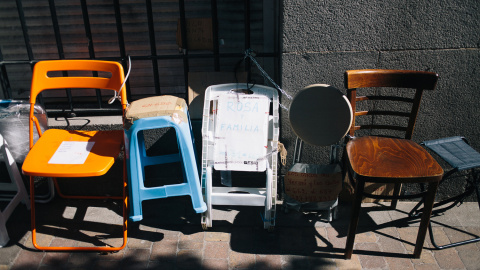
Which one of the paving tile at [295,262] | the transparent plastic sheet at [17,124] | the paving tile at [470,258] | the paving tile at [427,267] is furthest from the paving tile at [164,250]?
the paving tile at [470,258]

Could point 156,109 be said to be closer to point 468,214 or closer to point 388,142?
point 388,142

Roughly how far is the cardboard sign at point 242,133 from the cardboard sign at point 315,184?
433 millimetres

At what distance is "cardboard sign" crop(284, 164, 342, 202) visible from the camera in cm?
366

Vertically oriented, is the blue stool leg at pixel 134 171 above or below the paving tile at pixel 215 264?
above

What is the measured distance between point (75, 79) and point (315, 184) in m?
2.32

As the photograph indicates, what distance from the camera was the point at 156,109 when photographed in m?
3.23

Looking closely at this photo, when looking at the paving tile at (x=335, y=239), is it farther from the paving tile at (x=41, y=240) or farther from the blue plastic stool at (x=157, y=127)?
the paving tile at (x=41, y=240)

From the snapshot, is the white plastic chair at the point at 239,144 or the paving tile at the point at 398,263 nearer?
the paving tile at the point at 398,263

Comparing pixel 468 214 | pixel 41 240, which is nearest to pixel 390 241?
pixel 468 214

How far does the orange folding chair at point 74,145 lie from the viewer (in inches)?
125

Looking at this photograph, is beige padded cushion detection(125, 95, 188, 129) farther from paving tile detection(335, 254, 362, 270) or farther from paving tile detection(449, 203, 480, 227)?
paving tile detection(449, 203, 480, 227)

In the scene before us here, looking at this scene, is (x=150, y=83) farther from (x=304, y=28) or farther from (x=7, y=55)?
(x=304, y=28)

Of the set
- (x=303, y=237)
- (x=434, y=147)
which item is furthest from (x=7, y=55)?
(x=434, y=147)

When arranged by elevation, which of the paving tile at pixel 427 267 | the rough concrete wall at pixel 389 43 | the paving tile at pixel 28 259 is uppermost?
the rough concrete wall at pixel 389 43
